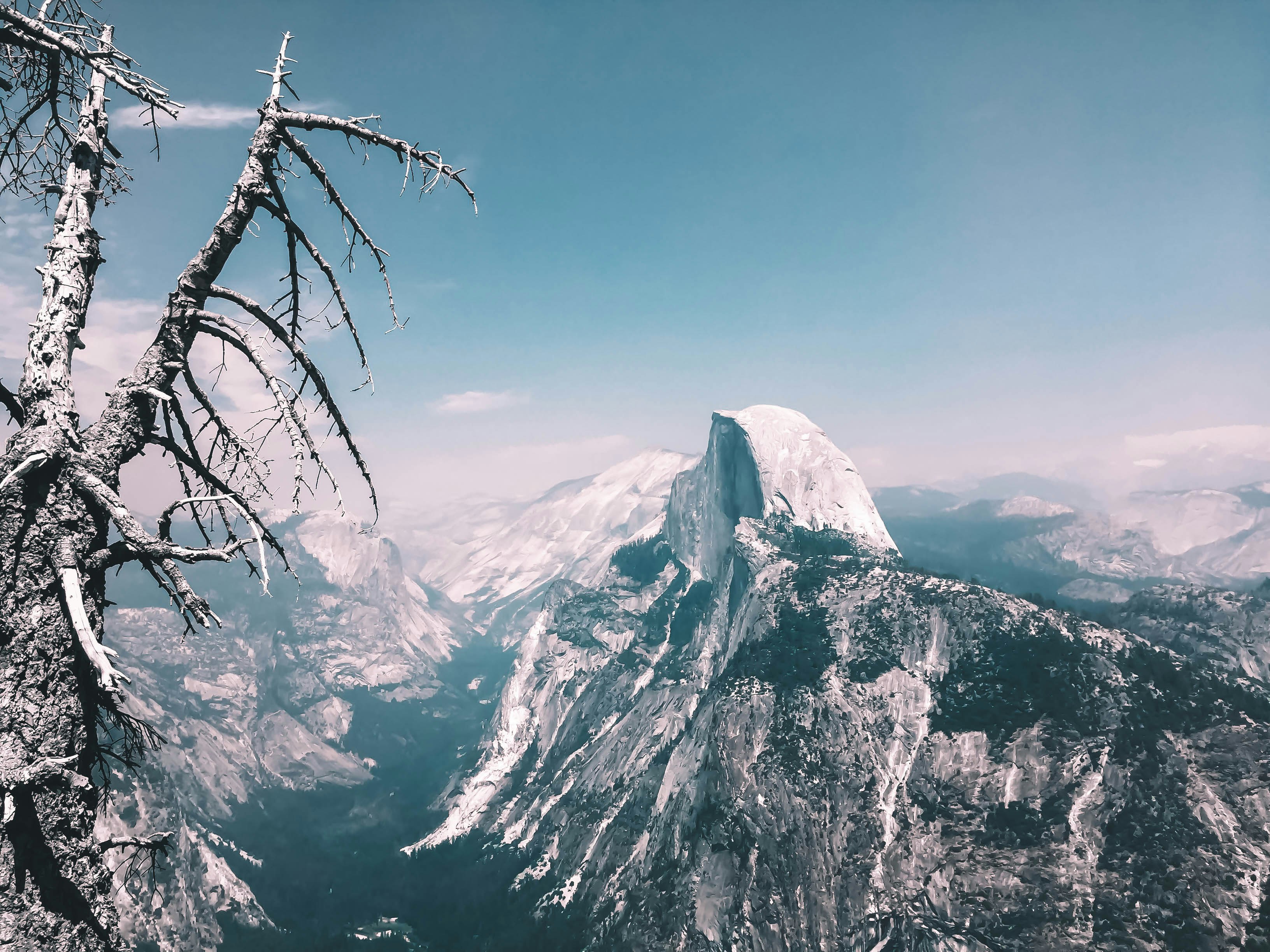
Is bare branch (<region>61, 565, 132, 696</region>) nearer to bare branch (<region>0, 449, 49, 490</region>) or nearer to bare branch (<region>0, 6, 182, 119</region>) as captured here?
bare branch (<region>0, 449, 49, 490</region>)

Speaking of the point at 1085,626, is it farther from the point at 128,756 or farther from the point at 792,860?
the point at 128,756

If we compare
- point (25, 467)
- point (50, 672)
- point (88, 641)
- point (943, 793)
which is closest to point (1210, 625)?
point (943, 793)

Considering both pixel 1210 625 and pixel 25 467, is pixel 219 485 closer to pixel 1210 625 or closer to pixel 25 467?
pixel 25 467

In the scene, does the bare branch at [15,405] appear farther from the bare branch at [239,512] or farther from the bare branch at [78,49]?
the bare branch at [78,49]

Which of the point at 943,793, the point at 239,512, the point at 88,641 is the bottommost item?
the point at 943,793

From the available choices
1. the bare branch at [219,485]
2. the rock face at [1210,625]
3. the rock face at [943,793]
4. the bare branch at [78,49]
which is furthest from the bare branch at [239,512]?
A: the rock face at [1210,625]

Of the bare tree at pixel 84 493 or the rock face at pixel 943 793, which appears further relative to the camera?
the rock face at pixel 943 793

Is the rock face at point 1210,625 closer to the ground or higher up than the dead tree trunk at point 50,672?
closer to the ground

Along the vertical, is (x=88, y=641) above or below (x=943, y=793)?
above

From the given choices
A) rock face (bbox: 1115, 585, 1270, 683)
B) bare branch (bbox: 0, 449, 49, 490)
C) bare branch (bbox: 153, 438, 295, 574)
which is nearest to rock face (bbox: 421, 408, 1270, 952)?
rock face (bbox: 1115, 585, 1270, 683)

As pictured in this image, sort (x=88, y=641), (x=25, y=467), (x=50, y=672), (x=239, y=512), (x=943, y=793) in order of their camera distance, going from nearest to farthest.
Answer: (x=88, y=641) → (x=25, y=467) → (x=50, y=672) → (x=239, y=512) → (x=943, y=793)

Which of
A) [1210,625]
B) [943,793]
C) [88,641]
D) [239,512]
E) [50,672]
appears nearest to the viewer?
[88,641]

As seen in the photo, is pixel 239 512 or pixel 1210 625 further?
pixel 1210 625
